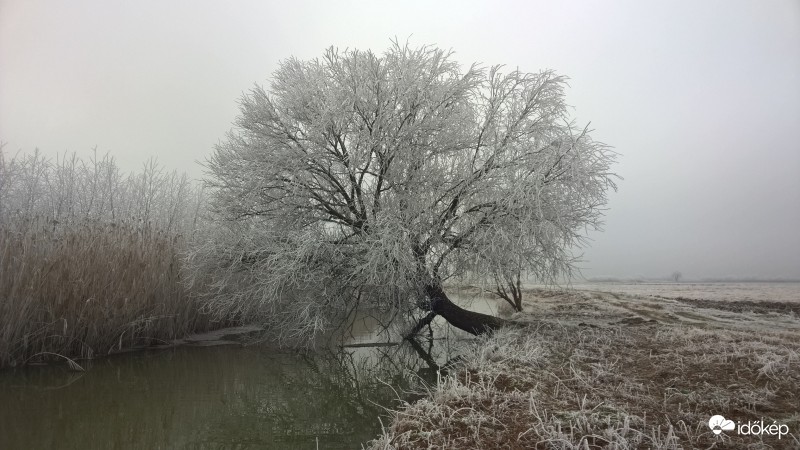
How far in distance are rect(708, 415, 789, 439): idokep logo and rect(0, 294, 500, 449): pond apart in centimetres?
249

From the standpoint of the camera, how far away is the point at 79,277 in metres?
6.50

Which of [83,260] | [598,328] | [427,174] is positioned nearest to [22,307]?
[83,260]

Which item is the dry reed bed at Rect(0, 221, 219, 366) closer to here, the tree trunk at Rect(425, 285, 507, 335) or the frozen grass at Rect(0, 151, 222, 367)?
the frozen grass at Rect(0, 151, 222, 367)

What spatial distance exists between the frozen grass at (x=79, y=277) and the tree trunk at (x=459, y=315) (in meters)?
4.62

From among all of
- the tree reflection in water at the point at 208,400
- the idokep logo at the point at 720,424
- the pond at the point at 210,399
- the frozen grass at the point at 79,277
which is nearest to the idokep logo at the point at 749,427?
the idokep logo at the point at 720,424

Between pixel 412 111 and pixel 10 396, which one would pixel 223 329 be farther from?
pixel 412 111

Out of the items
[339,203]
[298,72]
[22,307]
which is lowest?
[22,307]

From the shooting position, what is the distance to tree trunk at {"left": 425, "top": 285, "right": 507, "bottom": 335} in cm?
746

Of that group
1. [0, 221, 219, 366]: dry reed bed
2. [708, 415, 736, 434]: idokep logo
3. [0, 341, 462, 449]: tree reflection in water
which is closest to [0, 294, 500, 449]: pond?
[0, 341, 462, 449]: tree reflection in water

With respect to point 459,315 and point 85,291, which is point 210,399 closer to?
point 85,291

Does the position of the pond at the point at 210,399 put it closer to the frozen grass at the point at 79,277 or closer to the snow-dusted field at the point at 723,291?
the frozen grass at the point at 79,277

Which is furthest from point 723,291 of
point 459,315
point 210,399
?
point 210,399

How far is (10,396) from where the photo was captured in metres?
4.73

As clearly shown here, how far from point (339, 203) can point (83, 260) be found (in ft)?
13.1
